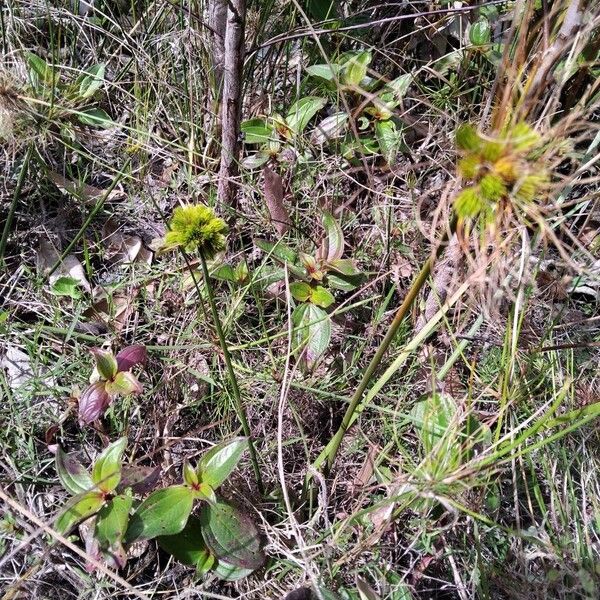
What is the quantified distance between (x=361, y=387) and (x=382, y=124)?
2.32ft

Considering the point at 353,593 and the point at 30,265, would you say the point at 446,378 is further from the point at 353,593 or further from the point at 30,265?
the point at 30,265

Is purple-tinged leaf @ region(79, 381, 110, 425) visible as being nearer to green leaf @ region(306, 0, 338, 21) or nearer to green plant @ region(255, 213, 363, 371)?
green plant @ region(255, 213, 363, 371)

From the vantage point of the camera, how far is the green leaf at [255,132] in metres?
1.47

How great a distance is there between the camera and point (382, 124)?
1.47 meters

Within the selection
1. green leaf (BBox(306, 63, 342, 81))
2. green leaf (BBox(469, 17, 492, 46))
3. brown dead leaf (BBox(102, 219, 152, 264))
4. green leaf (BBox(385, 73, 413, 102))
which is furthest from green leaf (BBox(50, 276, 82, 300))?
green leaf (BBox(469, 17, 492, 46))

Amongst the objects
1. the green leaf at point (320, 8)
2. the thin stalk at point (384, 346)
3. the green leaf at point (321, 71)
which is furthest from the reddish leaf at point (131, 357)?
the green leaf at point (320, 8)

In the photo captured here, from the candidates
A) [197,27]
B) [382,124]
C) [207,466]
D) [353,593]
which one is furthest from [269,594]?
[197,27]

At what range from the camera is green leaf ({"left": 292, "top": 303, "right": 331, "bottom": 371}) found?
1243 millimetres

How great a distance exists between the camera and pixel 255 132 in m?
1.47

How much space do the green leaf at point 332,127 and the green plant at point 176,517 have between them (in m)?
0.75

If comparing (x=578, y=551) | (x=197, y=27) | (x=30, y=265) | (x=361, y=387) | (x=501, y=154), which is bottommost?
(x=578, y=551)

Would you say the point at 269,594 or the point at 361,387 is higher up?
the point at 361,387

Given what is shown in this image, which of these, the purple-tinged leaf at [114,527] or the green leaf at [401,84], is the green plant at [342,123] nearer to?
the green leaf at [401,84]

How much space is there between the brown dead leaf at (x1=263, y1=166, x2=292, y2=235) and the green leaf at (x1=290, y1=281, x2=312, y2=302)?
6.8 inches
